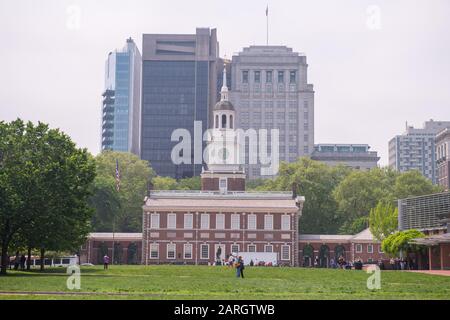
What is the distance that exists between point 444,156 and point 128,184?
82.1m

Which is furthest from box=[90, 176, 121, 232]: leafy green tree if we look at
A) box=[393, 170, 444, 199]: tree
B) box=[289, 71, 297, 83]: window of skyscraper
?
box=[289, 71, 297, 83]: window of skyscraper

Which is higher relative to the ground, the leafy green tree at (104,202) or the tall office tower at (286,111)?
the tall office tower at (286,111)

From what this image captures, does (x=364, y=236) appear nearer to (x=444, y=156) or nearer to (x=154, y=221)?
(x=154, y=221)

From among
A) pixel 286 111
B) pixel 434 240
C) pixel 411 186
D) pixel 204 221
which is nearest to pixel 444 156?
pixel 286 111

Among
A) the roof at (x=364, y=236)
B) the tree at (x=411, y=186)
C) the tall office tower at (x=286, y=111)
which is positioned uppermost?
the tall office tower at (x=286, y=111)

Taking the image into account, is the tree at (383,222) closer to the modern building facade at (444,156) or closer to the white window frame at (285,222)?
the white window frame at (285,222)

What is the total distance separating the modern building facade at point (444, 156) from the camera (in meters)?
167

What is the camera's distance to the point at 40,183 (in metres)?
48.2

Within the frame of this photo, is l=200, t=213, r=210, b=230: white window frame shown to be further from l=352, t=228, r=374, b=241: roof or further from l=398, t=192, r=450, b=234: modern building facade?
l=398, t=192, r=450, b=234: modern building facade

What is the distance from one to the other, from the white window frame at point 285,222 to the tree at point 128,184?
21.0 metres

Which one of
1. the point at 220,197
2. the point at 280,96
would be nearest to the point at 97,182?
the point at 220,197

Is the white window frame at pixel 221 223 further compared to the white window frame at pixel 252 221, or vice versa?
the white window frame at pixel 252 221

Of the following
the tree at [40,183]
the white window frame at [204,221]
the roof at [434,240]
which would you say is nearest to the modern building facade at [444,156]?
the white window frame at [204,221]
